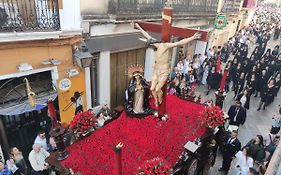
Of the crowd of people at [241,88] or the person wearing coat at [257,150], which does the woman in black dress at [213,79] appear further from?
the person wearing coat at [257,150]

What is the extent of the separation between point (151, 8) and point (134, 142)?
24.5 ft

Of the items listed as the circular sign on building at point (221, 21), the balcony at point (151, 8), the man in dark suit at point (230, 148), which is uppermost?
the balcony at point (151, 8)

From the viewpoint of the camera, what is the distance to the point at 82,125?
5.47 m

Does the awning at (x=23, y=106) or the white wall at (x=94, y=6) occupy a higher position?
the white wall at (x=94, y=6)

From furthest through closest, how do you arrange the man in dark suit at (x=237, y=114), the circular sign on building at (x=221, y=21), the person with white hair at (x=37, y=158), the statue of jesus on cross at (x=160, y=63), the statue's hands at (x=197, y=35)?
the circular sign on building at (x=221, y=21), the man in dark suit at (x=237, y=114), the person with white hair at (x=37, y=158), the statue of jesus on cross at (x=160, y=63), the statue's hands at (x=197, y=35)

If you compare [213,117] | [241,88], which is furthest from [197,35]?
[241,88]

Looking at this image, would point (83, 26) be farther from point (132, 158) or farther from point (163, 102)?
point (132, 158)

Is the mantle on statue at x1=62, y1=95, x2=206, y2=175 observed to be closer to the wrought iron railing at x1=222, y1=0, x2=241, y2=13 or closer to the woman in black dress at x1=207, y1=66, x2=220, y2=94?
the woman in black dress at x1=207, y1=66, x2=220, y2=94

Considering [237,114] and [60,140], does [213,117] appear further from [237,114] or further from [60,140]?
[60,140]

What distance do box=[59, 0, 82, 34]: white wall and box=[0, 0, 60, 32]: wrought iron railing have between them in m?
0.29

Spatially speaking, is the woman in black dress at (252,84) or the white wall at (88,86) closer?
the white wall at (88,86)

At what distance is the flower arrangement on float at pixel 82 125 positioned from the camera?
5.46 m

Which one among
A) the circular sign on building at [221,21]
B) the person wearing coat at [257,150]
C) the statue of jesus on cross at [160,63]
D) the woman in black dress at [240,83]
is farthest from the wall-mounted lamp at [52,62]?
the circular sign on building at [221,21]

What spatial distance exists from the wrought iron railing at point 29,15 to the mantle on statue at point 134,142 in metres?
3.40
